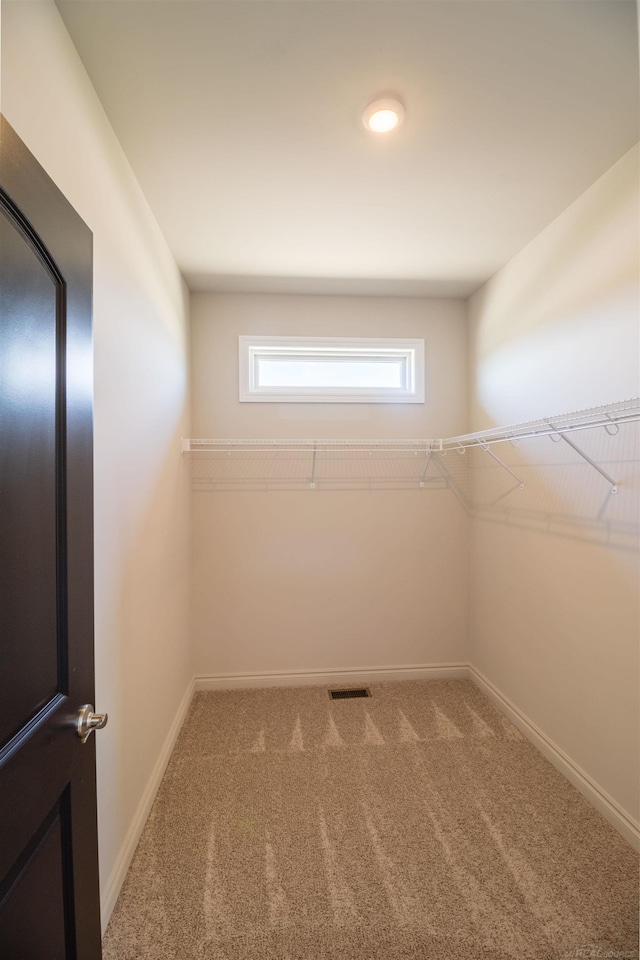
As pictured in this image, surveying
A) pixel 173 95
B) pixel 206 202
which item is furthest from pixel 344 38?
pixel 206 202

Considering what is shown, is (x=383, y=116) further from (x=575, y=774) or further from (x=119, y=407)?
(x=575, y=774)

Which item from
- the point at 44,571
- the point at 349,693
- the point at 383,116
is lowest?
the point at 349,693

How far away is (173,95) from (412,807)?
8.92 ft

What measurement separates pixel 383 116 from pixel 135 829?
2644 mm

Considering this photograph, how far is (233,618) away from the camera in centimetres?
272

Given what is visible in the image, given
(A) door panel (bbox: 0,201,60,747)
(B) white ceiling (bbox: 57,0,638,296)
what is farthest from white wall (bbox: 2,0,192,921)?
(A) door panel (bbox: 0,201,60,747)

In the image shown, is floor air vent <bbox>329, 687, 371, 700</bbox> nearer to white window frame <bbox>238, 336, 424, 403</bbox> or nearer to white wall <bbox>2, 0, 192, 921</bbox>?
white wall <bbox>2, 0, 192, 921</bbox>

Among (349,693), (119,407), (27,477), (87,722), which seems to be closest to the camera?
(27,477)

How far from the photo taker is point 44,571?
2.54 ft

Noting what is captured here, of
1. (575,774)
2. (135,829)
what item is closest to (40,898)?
(135,829)

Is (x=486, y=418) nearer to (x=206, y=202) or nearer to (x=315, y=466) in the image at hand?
(x=315, y=466)

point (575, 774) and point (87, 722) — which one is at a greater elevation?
point (87, 722)

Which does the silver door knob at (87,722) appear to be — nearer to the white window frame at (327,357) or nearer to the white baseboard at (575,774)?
the white baseboard at (575,774)

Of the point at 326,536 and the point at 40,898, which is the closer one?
the point at 40,898
